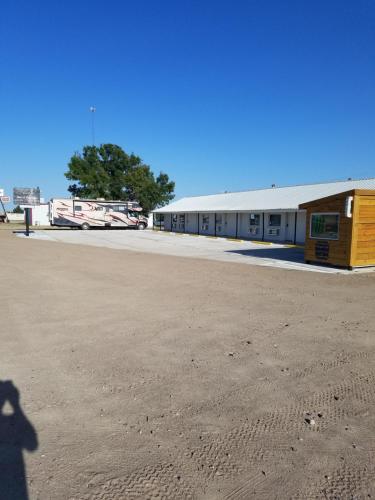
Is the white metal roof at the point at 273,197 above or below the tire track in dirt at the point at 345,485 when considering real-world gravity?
above

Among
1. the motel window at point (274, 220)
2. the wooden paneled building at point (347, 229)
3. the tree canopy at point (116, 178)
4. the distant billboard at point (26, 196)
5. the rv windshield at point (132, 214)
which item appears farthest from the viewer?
the tree canopy at point (116, 178)

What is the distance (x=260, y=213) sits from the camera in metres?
27.3

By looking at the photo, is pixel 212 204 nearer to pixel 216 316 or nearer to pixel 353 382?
pixel 216 316

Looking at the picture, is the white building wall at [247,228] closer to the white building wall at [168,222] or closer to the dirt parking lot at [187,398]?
the white building wall at [168,222]

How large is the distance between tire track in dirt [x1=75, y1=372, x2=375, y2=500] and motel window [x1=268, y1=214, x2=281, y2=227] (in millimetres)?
22959

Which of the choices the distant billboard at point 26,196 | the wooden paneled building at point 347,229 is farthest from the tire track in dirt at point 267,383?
the distant billboard at point 26,196

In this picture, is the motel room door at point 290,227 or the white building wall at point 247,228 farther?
the white building wall at point 247,228

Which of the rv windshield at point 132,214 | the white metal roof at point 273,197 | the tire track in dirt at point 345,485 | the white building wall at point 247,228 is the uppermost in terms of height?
the white metal roof at point 273,197

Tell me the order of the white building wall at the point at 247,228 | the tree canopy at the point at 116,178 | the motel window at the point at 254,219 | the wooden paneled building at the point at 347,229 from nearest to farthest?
1. the wooden paneled building at the point at 347,229
2. the white building wall at the point at 247,228
3. the motel window at the point at 254,219
4. the tree canopy at the point at 116,178

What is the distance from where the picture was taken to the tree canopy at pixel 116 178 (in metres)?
55.7

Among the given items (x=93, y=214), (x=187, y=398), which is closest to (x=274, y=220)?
(x=93, y=214)

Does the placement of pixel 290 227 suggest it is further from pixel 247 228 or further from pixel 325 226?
pixel 325 226

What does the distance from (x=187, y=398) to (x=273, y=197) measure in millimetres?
26819

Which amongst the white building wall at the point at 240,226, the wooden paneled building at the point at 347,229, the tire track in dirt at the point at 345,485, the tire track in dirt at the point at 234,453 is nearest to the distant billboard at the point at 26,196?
the white building wall at the point at 240,226
